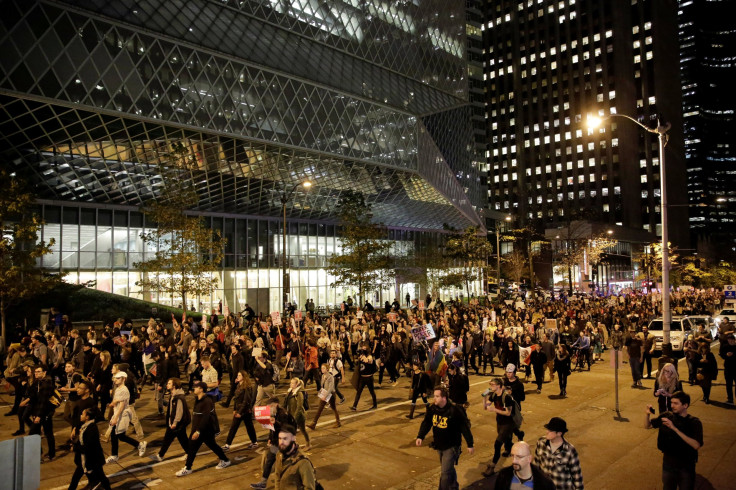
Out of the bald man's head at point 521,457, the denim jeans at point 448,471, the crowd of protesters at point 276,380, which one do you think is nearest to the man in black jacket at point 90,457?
the crowd of protesters at point 276,380

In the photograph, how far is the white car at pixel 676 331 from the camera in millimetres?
22547

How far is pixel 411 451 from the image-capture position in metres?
10.2

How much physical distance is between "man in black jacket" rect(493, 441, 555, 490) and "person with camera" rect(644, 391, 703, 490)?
250 centimetres

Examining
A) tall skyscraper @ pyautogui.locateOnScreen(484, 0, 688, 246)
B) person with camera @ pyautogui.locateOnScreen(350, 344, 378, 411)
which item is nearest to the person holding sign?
person with camera @ pyautogui.locateOnScreen(350, 344, 378, 411)

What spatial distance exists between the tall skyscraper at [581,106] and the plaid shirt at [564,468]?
126m

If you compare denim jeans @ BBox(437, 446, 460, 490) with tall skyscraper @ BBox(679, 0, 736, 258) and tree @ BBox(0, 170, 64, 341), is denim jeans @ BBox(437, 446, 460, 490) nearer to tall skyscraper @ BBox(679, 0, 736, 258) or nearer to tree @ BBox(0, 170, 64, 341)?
tree @ BBox(0, 170, 64, 341)

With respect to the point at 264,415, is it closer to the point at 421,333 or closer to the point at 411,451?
the point at 411,451

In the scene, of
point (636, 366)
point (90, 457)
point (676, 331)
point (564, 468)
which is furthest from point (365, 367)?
point (676, 331)

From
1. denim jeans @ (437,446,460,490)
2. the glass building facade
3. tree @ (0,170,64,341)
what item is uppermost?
the glass building facade

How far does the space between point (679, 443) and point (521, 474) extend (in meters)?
2.95

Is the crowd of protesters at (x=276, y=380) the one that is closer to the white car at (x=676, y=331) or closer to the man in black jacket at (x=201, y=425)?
the man in black jacket at (x=201, y=425)

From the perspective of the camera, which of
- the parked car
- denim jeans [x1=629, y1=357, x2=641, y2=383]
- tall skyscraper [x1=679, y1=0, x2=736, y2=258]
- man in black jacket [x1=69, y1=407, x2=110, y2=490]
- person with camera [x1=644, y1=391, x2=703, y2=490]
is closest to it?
person with camera [x1=644, y1=391, x2=703, y2=490]

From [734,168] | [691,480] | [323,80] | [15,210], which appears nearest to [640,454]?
[691,480]

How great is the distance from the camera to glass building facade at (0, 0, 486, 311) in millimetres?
28344
